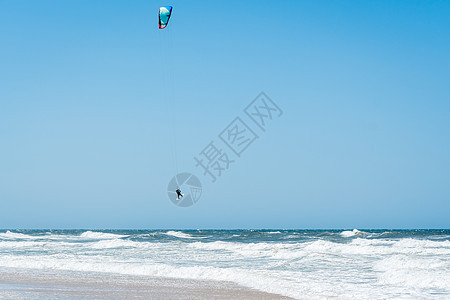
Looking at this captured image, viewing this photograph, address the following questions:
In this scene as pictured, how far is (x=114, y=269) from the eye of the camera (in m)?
16.8

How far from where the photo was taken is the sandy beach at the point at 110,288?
1032 centimetres

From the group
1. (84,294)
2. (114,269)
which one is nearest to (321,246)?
(114,269)

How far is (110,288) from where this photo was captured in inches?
458

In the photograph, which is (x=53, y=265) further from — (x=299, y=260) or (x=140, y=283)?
(x=299, y=260)

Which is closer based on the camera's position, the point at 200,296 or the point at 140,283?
the point at 200,296

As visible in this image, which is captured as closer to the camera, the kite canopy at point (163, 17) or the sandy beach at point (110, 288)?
the sandy beach at point (110, 288)

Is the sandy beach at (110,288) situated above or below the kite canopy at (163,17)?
below

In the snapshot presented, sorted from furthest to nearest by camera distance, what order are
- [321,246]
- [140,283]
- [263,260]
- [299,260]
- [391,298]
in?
[321,246] → [263,260] → [299,260] → [140,283] → [391,298]

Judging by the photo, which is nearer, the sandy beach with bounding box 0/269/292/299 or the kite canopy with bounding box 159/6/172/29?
the sandy beach with bounding box 0/269/292/299

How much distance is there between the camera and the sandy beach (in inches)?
406

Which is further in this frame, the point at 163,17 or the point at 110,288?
the point at 163,17

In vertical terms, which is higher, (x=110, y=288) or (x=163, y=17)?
(x=163, y=17)

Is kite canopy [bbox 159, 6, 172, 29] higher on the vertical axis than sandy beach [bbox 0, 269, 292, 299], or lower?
higher

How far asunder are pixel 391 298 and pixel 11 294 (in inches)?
315
